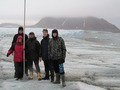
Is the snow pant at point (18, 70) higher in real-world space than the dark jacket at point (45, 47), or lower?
lower

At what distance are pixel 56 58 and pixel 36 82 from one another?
0.99 m

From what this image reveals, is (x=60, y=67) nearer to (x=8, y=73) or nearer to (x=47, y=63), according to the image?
(x=47, y=63)

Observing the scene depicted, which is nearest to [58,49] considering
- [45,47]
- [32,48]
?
[45,47]

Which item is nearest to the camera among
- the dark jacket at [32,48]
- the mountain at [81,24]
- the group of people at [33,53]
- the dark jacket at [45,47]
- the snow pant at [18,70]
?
the group of people at [33,53]

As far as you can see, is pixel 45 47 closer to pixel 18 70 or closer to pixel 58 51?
pixel 58 51

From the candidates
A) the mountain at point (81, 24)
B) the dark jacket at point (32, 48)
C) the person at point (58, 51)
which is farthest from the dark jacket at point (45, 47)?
the mountain at point (81, 24)

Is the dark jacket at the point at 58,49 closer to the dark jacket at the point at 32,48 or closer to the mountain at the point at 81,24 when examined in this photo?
the dark jacket at the point at 32,48

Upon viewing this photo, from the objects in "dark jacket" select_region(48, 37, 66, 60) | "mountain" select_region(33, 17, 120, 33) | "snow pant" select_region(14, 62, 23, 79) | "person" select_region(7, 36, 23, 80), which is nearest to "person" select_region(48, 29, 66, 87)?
"dark jacket" select_region(48, 37, 66, 60)

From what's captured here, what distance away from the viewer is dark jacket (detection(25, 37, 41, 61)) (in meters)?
9.63

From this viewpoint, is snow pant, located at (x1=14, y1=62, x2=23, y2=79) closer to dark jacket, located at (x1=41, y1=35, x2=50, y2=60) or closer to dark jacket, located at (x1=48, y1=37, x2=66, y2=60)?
dark jacket, located at (x1=41, y1=35, x2=50, y2=60)

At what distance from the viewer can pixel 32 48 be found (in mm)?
9625

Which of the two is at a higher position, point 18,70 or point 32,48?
point 32,48

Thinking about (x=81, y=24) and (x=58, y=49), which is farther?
(x=81, y=24)

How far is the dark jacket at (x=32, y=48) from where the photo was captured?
963cm
